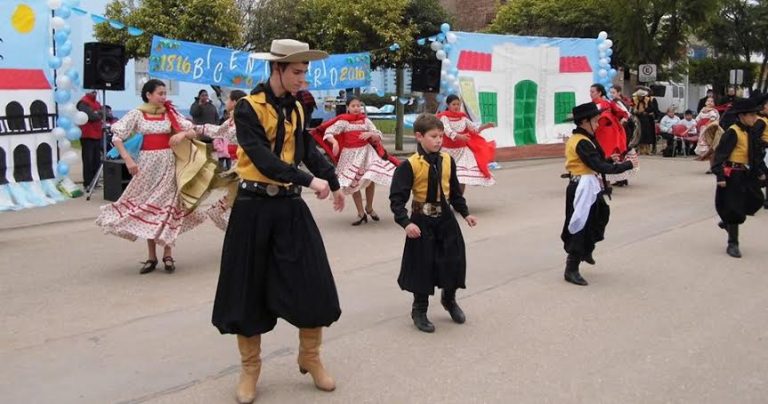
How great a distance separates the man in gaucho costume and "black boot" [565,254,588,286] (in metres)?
3.34

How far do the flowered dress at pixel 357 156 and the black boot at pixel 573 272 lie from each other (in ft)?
10.4

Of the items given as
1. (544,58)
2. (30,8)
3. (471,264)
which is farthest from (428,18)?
(471,264)

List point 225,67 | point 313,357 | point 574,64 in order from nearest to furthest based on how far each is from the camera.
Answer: point 313,357 < point 225,67 < point 574,64

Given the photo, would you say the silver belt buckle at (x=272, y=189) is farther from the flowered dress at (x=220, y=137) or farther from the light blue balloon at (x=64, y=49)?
the light blue balloon at (x=64, y=49)

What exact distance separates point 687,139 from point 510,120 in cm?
558

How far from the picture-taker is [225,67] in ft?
46.2

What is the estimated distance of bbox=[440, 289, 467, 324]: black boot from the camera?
546 centimetres

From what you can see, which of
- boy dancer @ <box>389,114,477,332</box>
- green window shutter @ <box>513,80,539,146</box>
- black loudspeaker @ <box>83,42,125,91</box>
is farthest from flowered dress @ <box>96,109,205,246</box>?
green window shutter @ <box>513,80,539,146</box>

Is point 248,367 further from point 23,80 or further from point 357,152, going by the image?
point 23,80

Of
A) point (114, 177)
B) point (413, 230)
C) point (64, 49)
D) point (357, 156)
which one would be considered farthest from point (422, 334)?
point (64, 49)

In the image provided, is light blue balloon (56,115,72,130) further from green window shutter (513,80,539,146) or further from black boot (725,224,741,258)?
green window shutter (513,80,539,146)

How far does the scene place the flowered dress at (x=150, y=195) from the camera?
6.87m

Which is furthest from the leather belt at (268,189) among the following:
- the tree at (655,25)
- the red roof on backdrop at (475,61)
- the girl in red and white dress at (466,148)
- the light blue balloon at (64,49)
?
the tree at (655,25)

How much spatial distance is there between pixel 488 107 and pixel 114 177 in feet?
28.5
